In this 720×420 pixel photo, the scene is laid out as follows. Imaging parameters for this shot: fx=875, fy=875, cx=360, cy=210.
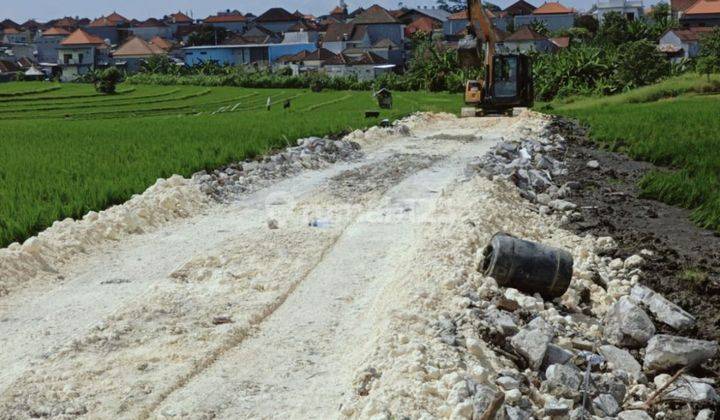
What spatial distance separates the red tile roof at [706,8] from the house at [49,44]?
84729mm

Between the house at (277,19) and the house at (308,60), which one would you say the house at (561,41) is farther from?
the house at (277,19)

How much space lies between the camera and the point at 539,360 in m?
6.92

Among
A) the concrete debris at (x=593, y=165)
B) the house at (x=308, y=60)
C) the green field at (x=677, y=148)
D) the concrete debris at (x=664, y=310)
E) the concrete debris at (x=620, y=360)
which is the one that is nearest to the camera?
the concrete debris at (x=620, y=360)

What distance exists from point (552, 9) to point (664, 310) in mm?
107782

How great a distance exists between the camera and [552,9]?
363ft

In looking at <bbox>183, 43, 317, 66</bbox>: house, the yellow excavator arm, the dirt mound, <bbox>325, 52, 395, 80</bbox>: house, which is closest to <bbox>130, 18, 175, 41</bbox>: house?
<bbox>183, 43, 317, 66</bbox>: house

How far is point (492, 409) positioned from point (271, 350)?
2.31 metres

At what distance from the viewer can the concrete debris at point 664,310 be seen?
317 inches

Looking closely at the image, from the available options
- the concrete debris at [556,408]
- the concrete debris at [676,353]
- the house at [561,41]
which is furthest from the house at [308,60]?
the concrete debris at [556,408]

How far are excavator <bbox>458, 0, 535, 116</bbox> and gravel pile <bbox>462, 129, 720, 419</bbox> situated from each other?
2145 centimetres

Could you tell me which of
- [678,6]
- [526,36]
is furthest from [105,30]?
[678,6]

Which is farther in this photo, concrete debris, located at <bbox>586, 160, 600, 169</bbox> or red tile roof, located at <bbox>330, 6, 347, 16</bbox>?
red tile roof, located at <bbox>330, 6, 347, 16</bbox>

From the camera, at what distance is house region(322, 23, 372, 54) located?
3851 inches

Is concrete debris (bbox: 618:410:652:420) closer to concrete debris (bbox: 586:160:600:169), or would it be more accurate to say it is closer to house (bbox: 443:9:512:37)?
concrete debris (bbox: 586:160:600:169)
